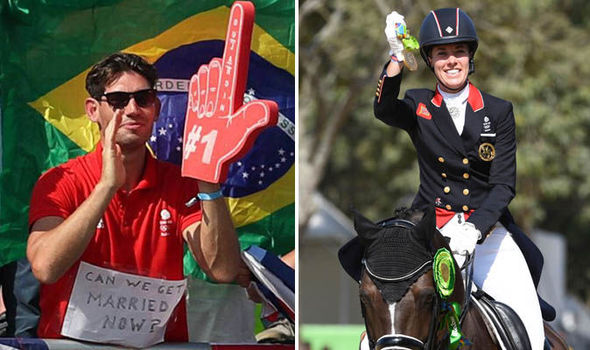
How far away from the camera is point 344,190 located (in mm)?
33594

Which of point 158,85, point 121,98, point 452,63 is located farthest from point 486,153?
point 121,98

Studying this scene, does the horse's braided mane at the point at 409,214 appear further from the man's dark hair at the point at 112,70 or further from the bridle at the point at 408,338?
the man's dark hair at the point at 112,70

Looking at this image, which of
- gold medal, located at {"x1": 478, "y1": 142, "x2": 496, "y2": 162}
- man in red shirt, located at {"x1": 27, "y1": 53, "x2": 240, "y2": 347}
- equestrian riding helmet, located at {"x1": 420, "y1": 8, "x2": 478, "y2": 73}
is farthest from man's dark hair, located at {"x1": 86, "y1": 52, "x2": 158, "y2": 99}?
gold medal, located at {"x1": 478, "y1": 142, "x2": 496, "y2": 162}

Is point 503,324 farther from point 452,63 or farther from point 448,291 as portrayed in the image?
point 452,63

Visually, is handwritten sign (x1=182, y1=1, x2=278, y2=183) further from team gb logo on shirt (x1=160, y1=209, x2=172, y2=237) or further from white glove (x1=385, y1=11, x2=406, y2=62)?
white glove (x1=385, y1=11, x2=406, y2=62)

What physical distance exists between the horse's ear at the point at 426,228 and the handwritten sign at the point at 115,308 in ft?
7.40

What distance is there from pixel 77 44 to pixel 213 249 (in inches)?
58.7

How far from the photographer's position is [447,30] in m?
6.32

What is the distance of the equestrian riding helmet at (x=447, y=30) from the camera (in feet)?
20.7

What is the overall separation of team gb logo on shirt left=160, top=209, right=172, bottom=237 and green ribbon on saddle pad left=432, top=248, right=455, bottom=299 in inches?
86.5

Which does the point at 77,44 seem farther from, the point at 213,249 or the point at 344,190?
the point at 344,190

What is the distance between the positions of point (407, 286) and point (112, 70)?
8.71ft

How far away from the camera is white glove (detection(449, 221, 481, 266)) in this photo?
5730mm

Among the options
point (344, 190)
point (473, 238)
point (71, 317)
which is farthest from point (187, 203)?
point (344, 190)
